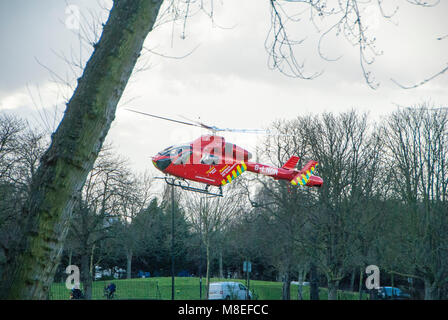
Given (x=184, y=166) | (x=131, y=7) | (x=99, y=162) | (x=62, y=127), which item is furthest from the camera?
(x=99, y=162)

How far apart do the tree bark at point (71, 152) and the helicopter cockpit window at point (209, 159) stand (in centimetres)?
1225

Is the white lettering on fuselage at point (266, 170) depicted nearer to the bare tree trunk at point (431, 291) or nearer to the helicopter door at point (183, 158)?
the helicopter door at point (183, 158)

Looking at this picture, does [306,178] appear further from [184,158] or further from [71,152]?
[71,152]

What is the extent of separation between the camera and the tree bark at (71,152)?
2.80 meters

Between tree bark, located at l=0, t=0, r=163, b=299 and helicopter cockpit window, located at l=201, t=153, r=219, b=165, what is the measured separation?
40.2 ft

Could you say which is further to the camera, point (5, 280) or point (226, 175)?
point (226, 175)

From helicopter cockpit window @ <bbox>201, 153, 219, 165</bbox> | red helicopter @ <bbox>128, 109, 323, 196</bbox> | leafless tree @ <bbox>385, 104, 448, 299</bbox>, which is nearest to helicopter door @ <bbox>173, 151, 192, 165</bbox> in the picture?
red helicopter @ <bbox>128, 109, 323, 196</bbox>

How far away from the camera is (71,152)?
118 inches

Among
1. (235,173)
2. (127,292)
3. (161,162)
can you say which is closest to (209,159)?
(235,173)

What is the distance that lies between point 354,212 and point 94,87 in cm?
2117

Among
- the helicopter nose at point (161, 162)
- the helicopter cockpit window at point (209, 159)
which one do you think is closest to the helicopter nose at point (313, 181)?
the helicopter cockpit window at point (209, 159)
